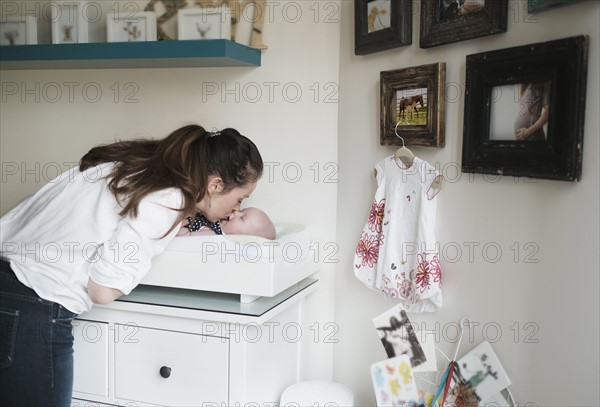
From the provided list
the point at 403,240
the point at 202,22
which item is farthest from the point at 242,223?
the point at 202,22

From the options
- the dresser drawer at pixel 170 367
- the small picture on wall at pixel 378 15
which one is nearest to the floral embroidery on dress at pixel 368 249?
the dresser drawer at pixel 170 367

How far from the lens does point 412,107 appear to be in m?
1.73

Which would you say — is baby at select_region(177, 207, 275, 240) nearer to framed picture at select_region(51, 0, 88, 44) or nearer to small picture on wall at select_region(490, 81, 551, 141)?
small picture on wall at select_region(490, 81, 551, 141)

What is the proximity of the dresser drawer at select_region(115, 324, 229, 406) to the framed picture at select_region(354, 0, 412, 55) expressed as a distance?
37.1 inches

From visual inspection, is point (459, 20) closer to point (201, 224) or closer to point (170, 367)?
point (201, 224)

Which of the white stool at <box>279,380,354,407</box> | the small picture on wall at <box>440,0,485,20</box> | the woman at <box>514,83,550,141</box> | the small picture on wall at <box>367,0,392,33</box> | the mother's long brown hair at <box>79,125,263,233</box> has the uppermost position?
the small picture on wall at <box>367,0,392,33</box>

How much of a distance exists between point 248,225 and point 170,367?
1.53 ft

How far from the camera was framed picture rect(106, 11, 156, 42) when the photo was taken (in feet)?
7.24

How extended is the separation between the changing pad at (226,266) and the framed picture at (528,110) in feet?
1.84

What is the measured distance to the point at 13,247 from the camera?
164 cm

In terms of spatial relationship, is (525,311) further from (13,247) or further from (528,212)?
(13,247)

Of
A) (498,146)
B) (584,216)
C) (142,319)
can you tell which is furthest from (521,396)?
(142,319)

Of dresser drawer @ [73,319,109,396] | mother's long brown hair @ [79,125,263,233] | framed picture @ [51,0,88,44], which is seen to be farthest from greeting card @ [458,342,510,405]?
framed picture @ [51,0,88,44]

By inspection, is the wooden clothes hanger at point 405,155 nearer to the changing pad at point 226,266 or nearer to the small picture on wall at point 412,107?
the small picture on wall at point 412,107
